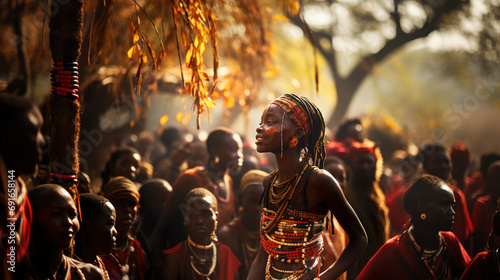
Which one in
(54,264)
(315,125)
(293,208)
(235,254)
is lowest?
(235,254)

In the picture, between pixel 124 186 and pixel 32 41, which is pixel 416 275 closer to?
pixel 124 186

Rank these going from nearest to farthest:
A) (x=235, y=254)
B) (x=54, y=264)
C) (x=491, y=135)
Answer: (x=54, y=264) → (x=235, y=254) → (x=491, y=135)

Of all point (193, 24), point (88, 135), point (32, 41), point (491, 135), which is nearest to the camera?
point (193, 24)

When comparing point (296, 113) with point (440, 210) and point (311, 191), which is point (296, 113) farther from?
point (440, 210)

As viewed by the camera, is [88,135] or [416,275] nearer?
[416,275]

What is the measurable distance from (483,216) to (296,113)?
3.74m

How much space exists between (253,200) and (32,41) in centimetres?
610

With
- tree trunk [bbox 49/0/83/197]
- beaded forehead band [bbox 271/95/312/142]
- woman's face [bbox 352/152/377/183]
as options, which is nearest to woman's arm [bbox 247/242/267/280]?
beaded forehead band [bbox 271/95/312/142]

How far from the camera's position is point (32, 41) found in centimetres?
924

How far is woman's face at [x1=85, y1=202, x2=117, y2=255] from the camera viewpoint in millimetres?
3638

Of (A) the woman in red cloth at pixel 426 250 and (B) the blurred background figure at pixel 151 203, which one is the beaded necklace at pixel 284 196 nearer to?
(A) the woman in red cloth at pixel 426 250

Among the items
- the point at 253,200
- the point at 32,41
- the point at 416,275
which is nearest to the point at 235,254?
the point at 253,200

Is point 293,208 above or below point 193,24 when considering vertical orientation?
below

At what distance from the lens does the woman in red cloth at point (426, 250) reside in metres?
4.12
